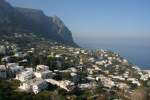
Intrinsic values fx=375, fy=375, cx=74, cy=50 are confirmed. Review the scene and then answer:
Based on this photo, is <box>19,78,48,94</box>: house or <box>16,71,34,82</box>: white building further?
<box>16,71,34,82</box>: white building

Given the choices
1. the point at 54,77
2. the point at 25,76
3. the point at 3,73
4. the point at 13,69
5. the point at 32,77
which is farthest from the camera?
the point at 13,69

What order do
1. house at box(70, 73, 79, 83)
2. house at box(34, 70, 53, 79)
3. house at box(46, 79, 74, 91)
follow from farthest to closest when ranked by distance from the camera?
house at box(70, 73, 79, 83) < house at box(34, 70, 53, 79) < house at box(46, 79, 74, 91)

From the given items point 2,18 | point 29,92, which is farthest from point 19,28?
point 29,92

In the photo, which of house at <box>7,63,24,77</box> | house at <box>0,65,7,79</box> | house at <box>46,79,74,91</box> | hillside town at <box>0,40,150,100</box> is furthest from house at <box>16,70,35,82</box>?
house at <box>46,79,74,91</box>

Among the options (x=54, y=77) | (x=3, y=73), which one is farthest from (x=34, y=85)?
(x=54, y=77)

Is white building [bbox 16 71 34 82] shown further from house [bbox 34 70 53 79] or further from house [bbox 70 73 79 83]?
house [bbox 70 73 79 83]

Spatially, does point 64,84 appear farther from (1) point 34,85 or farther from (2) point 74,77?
(2) point 74,77

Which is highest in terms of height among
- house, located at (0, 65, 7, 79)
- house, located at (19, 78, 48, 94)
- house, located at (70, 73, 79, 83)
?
house, located at (0, 65, 7, 79)

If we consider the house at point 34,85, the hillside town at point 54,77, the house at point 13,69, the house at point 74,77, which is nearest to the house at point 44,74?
the hillside town at point 54,77

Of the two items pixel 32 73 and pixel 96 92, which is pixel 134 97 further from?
pixel 32 73
